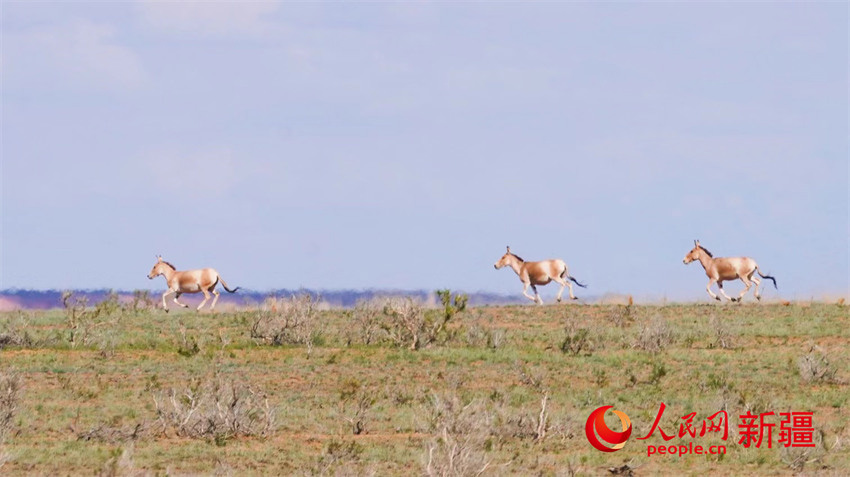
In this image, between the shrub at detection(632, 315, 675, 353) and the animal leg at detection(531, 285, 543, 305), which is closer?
the shrub at detection(632, 315, 675, 353)

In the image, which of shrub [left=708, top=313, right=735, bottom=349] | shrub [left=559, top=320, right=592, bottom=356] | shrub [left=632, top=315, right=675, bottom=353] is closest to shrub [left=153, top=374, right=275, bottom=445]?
shrub [left=559, top=320, right=592, bottom=356]

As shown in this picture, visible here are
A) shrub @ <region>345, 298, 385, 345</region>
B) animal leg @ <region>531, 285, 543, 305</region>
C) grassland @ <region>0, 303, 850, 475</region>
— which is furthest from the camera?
animal leg @ <region>531, 285, 543, 305</region>

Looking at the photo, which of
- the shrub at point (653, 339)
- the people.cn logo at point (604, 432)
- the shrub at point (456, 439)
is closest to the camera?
the shrub at point (456, 439)

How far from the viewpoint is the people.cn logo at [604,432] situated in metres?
16.6

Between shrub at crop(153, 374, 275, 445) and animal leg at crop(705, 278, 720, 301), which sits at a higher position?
animal leg at crop(705, 278, 720, 301)

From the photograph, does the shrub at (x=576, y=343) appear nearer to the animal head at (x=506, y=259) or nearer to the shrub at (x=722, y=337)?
the shrub at (x=722, y=337)

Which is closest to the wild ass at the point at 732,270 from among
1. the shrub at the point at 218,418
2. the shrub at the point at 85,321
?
the shrub at the point at 85,321

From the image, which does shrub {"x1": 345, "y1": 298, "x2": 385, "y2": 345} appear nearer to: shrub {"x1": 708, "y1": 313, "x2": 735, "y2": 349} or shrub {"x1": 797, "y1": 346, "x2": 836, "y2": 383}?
shrub {"x1": 708, "y1": 313, "x2": 735, "y2": 349}

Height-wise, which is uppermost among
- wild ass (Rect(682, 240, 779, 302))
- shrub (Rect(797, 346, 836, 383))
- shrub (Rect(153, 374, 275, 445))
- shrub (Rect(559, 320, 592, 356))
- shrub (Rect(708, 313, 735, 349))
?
wild ass (Rect(682, 240, 779, 302))
